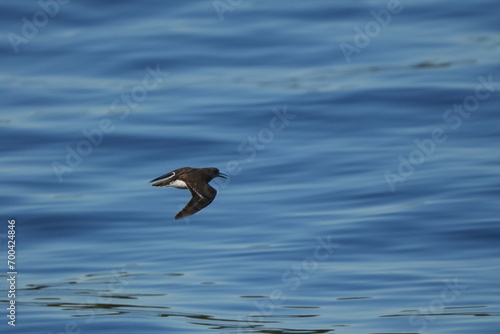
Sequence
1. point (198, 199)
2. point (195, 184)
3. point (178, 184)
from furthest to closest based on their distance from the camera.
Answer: point (178, 184)
point (195, 184)
point (198, 199)

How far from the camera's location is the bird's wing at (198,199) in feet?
42.4

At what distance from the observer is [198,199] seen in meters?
13.4

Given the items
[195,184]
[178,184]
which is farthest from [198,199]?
[178,184]

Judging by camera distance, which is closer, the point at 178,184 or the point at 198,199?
the point at 198,199

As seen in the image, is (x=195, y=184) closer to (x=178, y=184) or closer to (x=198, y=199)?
(x=178, y=184)

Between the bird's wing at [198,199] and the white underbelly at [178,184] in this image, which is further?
the white underbelly at [178,184]

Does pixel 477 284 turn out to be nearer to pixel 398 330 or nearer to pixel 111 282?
pixel 398 330

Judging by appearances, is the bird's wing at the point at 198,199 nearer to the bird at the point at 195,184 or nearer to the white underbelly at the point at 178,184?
the bird at the point at 195,184

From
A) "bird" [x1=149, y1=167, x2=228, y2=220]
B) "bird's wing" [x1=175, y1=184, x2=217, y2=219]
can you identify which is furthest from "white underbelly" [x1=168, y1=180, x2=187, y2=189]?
"bird's wing" [x1=175, y1=184, x2=217, y2=219]

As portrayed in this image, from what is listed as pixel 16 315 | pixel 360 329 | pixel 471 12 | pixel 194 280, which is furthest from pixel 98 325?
Answer: pixel 471 12

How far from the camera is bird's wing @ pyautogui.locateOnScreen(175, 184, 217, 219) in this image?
12914 mm

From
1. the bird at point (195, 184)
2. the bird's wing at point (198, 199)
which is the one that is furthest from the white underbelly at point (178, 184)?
the bird's wing at point (198, 199)

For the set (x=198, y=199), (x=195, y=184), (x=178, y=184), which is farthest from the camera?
(x=178, y=184)

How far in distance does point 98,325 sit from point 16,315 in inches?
70.8
